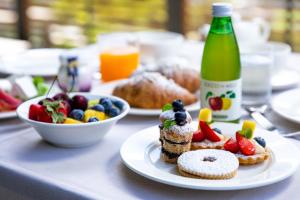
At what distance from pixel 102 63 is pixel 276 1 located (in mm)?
1892

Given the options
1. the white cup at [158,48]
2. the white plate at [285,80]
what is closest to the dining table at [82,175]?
the white plate at [285,80]

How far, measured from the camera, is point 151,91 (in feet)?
4.52

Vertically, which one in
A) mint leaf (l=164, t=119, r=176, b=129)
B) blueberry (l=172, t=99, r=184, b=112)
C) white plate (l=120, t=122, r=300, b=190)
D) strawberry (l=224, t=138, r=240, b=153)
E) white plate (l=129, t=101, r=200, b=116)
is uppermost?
blueberry (l=172, t=99, r=184, b=112)

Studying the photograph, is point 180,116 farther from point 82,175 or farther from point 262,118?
point 262,118

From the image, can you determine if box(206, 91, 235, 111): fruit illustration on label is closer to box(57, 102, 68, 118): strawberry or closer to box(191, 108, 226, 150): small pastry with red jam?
box(191, 108, 226, 150): small pastry with red jam

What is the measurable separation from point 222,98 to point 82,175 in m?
0.39

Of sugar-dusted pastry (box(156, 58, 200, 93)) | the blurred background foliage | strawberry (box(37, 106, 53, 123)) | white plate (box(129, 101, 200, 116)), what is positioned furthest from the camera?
the blurred background foliage

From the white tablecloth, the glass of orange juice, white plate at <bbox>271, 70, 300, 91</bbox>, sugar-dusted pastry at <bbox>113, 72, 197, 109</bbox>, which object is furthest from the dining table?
the glass of orange juice

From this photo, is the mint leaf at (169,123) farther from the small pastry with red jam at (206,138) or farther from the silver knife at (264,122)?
the silver knife at (264,122)

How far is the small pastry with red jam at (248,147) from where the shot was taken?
101cm

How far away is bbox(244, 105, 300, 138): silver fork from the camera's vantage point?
1.21m

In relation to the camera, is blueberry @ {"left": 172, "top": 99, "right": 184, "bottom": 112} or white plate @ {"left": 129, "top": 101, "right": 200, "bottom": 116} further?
white plate @ {"left": 129, "top": 101, "right": 200, "bottom": 116}

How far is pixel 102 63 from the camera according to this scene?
67.2 inches

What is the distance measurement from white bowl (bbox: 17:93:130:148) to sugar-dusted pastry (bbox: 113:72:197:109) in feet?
0.68
